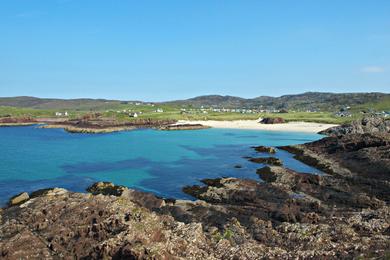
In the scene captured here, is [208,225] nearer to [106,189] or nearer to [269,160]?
[106,189]

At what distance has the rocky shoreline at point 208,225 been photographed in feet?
74.8

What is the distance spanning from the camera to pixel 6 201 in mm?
38688

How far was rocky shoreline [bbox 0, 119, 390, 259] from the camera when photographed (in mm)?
22812

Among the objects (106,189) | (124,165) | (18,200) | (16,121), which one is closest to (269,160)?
(124,165)

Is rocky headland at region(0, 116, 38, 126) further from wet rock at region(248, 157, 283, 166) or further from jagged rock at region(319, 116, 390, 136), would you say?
jagged rock at region(319, 116, 390, 136)

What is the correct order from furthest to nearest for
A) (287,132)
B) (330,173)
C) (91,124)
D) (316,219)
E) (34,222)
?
(91,124)
(287,132)
(330,173)
(316,219)
(34,222)

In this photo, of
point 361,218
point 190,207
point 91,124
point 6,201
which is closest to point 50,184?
point 6,201

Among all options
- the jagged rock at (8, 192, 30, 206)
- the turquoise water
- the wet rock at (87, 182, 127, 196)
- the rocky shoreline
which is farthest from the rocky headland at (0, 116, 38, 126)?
the rocky shoreline

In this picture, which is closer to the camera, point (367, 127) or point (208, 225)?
point (208, 225)

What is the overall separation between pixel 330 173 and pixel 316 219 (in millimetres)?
24693

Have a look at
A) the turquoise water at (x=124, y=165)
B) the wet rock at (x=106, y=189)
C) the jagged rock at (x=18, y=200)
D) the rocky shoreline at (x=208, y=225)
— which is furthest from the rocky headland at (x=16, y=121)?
the rocky shoreline at (x=208, y=225)

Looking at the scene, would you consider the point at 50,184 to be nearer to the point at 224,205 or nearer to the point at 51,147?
the point at 224,205

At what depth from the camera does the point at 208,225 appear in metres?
28.9

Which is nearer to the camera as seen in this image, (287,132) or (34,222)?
(34,222)
